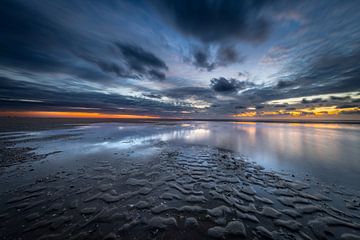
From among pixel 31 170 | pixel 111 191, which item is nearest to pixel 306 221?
pixel 111 191

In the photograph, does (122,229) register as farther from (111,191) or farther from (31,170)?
(31,170)

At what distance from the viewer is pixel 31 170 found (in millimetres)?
8891

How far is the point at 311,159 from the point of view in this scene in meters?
12.2

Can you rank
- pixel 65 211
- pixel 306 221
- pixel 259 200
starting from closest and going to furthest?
pixel 306 221, pixel 65 211, pixel 259 200

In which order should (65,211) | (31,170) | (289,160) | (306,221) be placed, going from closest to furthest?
(306,221), (65,211), (31,170), (289,160)

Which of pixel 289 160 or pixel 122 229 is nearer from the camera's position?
pixel 122 229

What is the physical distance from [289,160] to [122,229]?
47.2ft

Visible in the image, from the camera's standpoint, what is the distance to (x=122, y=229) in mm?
4242

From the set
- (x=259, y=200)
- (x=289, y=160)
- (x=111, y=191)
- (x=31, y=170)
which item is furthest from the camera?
(x=289, y=160)

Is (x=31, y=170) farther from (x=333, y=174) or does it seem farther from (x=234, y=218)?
(x=333, y=174)

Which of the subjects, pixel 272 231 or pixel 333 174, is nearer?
pixel 272 231

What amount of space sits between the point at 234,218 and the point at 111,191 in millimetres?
5872

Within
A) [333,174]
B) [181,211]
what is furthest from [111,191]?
[333,174]

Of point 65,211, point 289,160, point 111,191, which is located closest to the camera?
point 65,211
